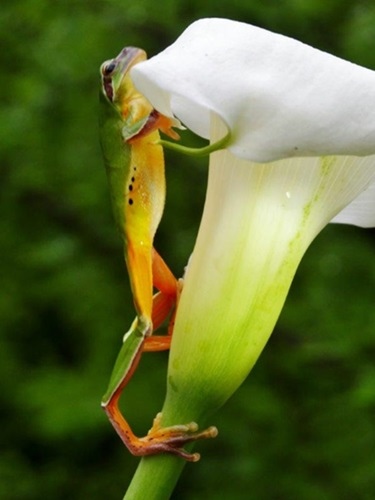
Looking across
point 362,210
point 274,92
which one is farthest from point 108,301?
point 274,92

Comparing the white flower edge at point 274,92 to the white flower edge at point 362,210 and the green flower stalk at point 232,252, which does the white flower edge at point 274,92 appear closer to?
Result: the green flower stalk at point 232,252

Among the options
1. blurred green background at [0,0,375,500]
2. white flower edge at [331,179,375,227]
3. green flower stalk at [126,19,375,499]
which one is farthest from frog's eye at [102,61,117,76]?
blurred green background at [0,0,375,500]

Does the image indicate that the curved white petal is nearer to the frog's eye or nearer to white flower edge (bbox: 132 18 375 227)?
white flower edge (bbox: 132 18 375 227)

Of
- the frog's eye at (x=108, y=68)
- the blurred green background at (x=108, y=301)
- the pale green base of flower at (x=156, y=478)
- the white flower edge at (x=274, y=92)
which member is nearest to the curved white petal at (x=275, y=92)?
the white flower edge at (x=274, y=92)

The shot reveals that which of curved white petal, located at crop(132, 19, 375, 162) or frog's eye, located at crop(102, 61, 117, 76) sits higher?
curved white petal, located at crop(132, 19, 375, 162)

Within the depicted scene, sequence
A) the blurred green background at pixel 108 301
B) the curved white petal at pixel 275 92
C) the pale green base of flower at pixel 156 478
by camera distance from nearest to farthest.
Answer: the curved white petal at pixel 275 92 < the pale green base of flower at pixel 156 478 < the blurred green background at pixel 108 301

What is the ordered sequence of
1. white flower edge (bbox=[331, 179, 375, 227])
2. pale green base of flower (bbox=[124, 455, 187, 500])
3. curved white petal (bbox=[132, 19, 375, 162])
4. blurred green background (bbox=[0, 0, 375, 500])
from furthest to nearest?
1. blurred green background (bbox=[0, 0, 375, 500])
2. white flower edge (bbox=[331, 179, 375, 227])
3. pale green base of flower (bbox=[124, 455, 187, 500])
4. curved white petal (bbox=[132, 19, 375, 162])

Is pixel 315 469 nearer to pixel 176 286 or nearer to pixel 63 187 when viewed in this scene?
pixel 63 187
